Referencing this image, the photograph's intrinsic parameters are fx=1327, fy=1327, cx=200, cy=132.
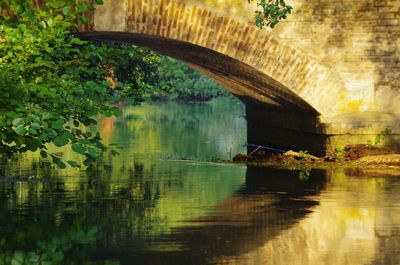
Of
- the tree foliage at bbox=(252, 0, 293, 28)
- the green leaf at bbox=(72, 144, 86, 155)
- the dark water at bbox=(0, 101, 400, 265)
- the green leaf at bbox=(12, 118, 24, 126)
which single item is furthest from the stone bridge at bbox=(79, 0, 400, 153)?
the green leaf at bbox=(12, 118, 24, 126)

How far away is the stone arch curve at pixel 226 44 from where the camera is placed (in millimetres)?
18922

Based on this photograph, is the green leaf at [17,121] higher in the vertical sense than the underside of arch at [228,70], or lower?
lower

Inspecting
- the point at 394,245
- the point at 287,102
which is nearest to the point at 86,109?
the point at 394,245

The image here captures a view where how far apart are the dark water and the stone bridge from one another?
1524 mm

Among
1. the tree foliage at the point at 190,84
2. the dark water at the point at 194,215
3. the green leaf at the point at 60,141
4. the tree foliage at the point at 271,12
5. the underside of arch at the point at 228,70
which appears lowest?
the dark water at the point at 194,215

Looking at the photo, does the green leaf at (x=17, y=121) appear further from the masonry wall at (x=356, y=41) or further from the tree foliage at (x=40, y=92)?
the masonry wall at (x=356, y=41)

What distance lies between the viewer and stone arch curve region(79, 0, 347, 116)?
18.9 meters

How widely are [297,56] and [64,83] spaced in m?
8.18

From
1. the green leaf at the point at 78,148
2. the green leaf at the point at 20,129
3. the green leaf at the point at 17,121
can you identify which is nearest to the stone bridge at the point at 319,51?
the green leaf at the point at 78,148

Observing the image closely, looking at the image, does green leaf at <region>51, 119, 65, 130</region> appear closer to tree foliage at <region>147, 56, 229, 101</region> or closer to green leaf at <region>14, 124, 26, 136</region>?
green leaf at <region>14, 124, 26, 136</region>

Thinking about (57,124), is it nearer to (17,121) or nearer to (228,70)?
(17,121)

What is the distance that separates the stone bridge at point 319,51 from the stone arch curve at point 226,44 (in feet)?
0.05

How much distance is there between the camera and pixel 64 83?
1255 cm

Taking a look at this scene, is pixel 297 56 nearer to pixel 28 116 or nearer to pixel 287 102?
pixel 287 102
